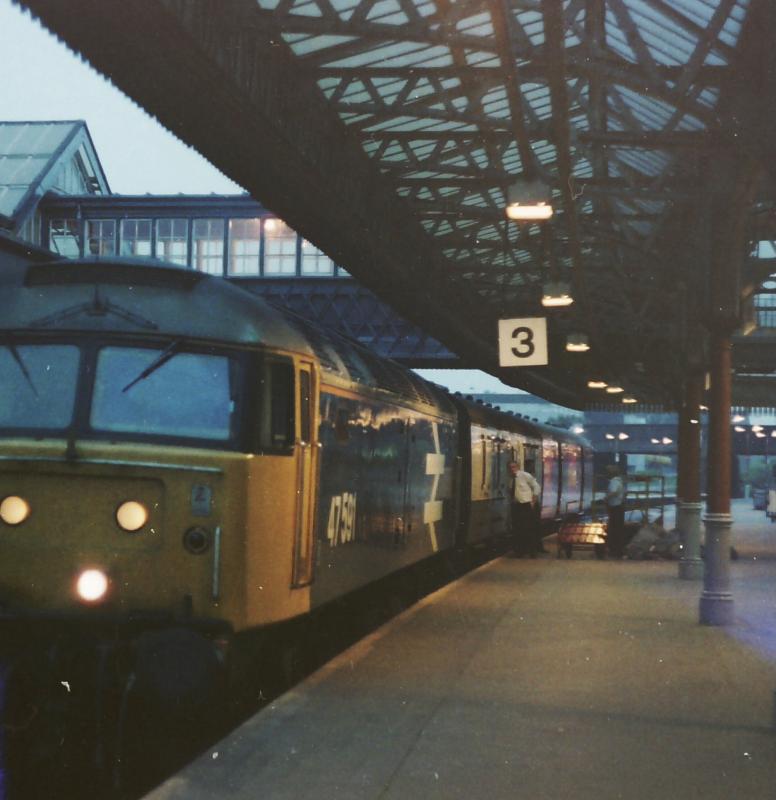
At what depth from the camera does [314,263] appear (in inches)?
1997

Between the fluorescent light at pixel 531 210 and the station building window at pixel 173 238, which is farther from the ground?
the station building window at pixel 173 238

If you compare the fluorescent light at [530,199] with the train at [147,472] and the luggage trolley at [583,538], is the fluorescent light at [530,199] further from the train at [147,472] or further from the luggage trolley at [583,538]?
the luggage trolley at [583,538]

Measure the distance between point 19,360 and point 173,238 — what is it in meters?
47.9

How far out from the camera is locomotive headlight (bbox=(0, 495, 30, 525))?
8.32 meters

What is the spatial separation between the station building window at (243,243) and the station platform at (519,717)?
39913 millimetres

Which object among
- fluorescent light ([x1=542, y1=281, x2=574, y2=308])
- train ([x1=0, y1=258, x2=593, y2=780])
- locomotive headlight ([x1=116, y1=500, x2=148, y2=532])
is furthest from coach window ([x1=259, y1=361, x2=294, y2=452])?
fluorescent light ([x1=542, y1=281, x2=574, y2=308])

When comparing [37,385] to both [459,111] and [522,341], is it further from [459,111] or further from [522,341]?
[522,341]

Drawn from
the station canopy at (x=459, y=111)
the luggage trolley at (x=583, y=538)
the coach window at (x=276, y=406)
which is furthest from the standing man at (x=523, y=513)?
the coach window at (x=276, y=406)

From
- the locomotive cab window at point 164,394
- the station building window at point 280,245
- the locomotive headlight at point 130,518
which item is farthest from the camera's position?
the station building window at point 280,245

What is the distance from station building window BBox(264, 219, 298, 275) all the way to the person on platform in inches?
1085

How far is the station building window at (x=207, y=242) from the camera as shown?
54.7 m

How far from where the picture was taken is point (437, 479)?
57.4 feet

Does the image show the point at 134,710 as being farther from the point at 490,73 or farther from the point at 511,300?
the point at 511,300

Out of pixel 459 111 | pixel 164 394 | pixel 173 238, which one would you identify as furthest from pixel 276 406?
pixel 173 238
